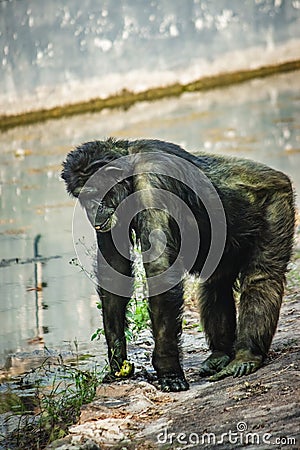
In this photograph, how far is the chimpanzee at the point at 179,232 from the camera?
4.62 metres

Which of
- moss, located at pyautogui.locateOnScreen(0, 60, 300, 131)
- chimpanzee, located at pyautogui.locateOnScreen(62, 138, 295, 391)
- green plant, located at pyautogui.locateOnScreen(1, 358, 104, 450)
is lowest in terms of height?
green plant, located at pyautogui.locateOnScreen(1, 358, 104, 450)

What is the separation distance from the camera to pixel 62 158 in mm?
12391

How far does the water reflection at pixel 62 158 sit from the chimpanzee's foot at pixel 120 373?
105cm

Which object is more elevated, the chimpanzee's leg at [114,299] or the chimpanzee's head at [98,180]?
the chimpanzee's head at [98,180]

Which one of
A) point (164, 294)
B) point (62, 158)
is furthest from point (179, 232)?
point (62, 158)

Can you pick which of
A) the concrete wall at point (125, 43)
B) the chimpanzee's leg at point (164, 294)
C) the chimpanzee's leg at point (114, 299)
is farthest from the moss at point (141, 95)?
the chimpanzee's leg at point (164, 294)

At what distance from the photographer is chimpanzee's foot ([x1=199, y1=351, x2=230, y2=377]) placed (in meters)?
5.01

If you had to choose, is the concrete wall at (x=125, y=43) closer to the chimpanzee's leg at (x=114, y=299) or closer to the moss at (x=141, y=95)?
the moss at (x=141, y=95)

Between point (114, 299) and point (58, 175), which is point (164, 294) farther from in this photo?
point (58, 175)

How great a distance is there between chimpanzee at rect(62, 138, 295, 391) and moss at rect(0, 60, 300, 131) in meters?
9.79

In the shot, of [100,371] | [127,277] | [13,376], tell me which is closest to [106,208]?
[127,277]

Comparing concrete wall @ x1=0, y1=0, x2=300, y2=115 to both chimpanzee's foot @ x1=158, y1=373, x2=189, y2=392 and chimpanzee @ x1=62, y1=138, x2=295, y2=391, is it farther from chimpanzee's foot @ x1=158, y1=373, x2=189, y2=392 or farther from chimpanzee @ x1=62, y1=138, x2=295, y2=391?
chimpanzee's foot @ x1=158, y1=373, x2=189, y2=392

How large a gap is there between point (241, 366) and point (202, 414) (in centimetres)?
63

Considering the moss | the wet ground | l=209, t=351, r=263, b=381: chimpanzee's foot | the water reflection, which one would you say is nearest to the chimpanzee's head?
l=209, t=351, r=263, b=381: chimpanzee's foot
